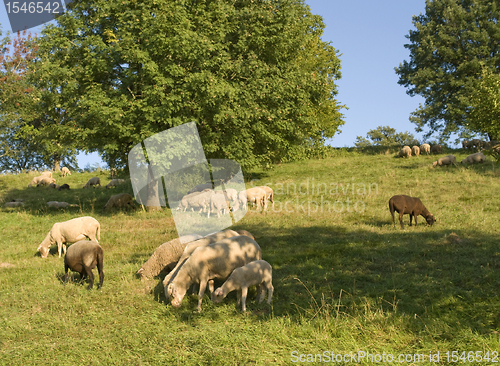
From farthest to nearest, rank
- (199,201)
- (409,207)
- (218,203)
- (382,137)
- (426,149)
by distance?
(382,137) → (426,149) → (199,201) → (218,203) → (409,207)

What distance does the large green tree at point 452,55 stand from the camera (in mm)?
39719

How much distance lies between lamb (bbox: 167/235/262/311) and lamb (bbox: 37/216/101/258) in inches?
271

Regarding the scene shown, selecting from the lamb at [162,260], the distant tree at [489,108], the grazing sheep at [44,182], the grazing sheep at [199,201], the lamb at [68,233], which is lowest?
the lamb at [162,260]

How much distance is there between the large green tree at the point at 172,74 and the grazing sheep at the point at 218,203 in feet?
8.67

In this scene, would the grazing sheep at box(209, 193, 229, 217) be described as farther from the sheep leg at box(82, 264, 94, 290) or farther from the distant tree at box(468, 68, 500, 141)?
the distant tree at box(468, 68, 500, 141)

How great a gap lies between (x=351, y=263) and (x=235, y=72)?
1579 cm

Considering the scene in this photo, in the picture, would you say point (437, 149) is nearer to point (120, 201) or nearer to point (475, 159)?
point (475, 159)

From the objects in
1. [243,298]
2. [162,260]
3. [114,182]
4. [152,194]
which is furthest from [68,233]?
[114,182]

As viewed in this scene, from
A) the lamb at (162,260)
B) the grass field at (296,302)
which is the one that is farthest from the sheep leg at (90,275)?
the lamb at (162,260)

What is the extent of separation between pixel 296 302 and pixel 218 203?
12961 mm

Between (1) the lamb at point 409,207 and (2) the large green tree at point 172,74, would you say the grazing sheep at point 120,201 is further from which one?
(1) the lamb at point 409,207

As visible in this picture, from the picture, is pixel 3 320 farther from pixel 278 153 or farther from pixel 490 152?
pixel 278 153

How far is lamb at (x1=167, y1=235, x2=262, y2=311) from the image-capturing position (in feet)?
30.2

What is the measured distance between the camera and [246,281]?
29.1 feet
